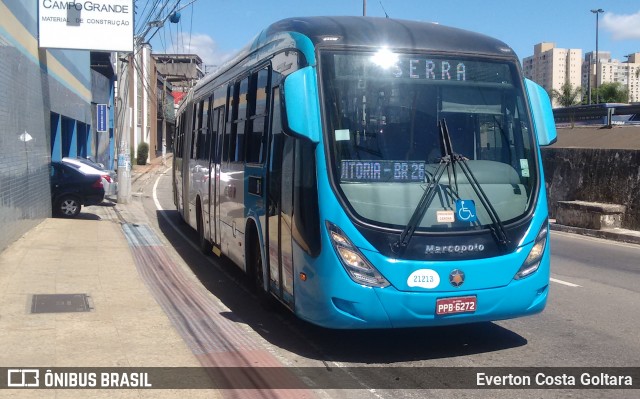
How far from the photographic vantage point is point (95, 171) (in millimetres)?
19672

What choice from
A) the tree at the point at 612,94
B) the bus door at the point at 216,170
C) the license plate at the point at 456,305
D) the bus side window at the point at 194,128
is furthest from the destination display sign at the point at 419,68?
the tree at the point at 612,94

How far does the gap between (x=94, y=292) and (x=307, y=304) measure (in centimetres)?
390

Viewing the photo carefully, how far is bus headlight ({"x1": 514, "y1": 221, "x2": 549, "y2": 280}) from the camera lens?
21.4ft

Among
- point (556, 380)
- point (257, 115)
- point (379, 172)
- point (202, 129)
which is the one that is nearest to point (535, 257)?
point (556, 380)

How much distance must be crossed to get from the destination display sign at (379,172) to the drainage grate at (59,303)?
3.76 metres

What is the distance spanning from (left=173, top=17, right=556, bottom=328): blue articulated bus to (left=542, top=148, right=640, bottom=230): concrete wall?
11.5m

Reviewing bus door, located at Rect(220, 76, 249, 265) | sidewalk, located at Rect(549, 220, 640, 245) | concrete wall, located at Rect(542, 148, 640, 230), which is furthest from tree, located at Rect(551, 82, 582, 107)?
bus door, located at Rect(220, 76, 249, 265)

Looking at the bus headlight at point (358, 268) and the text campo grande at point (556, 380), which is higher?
the bus headlight at point (358, 268)

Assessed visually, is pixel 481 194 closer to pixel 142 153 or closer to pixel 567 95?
pixel 142 153

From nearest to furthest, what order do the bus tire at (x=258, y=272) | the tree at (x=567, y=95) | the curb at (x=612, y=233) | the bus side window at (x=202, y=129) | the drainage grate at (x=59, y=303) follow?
the drainage grate at (x=59, y=303) → the bus tire at (x=258, y=272) → the bus side window at (x=202, y=129) → the curb at (x=612, y=233) → the tree at (x=567, y=95)

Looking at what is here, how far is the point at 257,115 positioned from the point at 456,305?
11.4ft

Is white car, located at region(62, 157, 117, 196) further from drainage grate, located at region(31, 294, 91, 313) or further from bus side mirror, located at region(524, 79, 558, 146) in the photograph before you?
bus side mirror, located at region(524, 79, 558, 146)

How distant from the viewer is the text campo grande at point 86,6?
17.4m

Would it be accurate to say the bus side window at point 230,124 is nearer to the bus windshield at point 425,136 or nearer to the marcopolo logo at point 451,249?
the bus windshield at point 425,136
